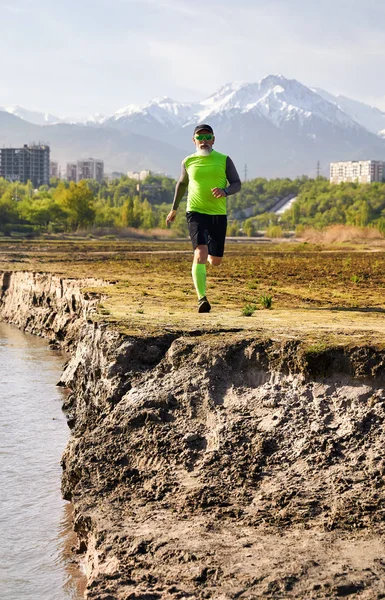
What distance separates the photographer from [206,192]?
13.0 m

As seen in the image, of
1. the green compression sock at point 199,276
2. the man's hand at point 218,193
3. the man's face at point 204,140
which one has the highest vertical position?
the man's face at point 204,140

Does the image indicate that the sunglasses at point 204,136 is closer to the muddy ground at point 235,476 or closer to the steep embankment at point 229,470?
the steep embankment at point 229,470

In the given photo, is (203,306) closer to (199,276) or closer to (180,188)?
(199,276)

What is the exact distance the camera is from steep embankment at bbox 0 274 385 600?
23.1 ft

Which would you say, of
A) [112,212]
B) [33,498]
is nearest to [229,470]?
[33,498]

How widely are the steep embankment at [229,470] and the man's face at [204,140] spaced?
11.2 ft

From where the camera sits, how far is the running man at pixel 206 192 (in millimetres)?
12922

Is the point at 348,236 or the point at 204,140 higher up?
the point at 204,140

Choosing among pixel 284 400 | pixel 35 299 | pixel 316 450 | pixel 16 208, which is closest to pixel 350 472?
pixel 316 450

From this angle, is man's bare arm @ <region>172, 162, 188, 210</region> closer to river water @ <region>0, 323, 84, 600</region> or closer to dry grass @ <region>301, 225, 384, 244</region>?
river water @ <region>0, 323, 84, 600</region>

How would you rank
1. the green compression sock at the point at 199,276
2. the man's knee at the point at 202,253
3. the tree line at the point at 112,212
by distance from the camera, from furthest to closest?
the tree line at the point at 112,212
the green compression sock at the point at 199,276
the man's knee at the point at 202,253

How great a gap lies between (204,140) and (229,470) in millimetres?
5697

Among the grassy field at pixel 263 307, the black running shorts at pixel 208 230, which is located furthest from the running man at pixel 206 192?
the grassy field at pixel 263 307

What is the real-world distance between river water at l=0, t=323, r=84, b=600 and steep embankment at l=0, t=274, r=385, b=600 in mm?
393
